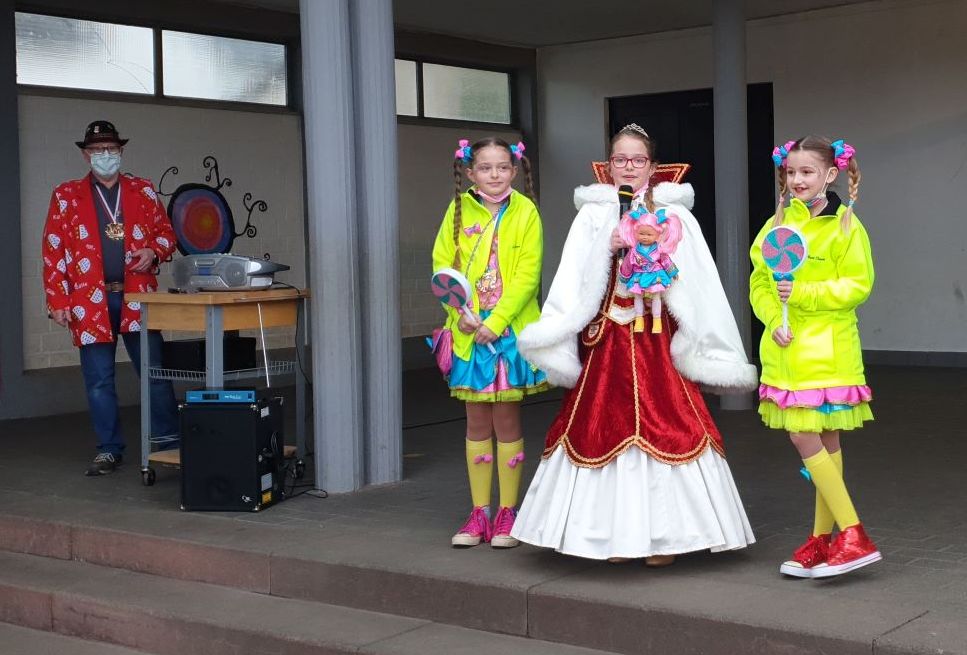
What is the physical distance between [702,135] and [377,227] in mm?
6852

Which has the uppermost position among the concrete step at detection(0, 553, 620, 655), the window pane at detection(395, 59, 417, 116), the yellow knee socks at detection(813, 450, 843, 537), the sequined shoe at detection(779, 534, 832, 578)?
the window pane at detection(395, 59, 417, 116)

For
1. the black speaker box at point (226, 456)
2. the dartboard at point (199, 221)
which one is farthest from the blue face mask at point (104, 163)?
the black speaker box at point (226, 456)

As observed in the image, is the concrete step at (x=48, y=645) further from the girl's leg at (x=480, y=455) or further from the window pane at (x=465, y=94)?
the window pane at (x=465, y=94)

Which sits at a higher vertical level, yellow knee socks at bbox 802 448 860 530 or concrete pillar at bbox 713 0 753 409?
concrete pillar at bbox 713 0 753 409

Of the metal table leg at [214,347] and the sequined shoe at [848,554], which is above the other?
the metal table leg at [214,347]

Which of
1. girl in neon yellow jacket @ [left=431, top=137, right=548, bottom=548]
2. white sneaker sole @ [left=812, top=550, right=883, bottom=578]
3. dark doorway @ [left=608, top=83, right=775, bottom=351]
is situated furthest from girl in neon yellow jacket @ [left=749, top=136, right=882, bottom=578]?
dark doorway @ [left=608, top=83, right=775, bottom=351]

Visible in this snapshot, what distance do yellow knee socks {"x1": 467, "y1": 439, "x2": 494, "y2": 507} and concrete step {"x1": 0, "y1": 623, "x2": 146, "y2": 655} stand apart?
4.47 feet

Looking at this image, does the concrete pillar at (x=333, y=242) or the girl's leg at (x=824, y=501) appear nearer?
the girl's leg at (x=824, y=501)

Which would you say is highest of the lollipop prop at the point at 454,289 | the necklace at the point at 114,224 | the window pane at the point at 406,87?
the window pane at the point at 406,87

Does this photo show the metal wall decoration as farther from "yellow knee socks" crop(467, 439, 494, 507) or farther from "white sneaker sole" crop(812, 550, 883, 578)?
"white sneaker sole" crop(812, 550, 883, 578)

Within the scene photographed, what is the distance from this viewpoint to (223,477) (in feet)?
18.8

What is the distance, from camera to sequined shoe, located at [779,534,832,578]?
4180mm

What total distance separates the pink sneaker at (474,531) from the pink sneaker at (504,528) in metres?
0.05

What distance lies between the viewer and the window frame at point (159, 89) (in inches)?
363
